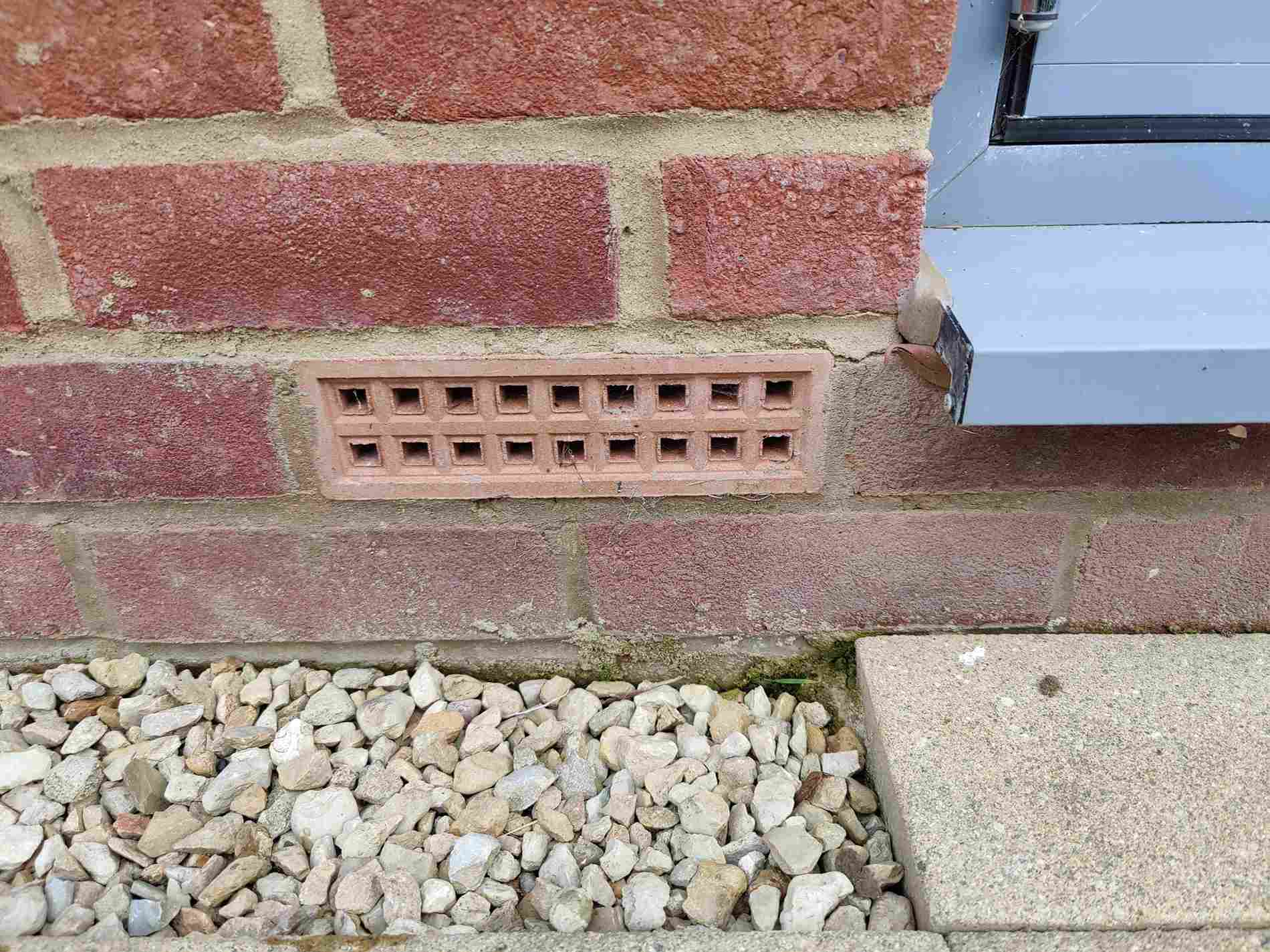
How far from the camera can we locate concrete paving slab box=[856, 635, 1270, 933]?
747 millimetres

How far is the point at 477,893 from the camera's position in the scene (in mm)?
842

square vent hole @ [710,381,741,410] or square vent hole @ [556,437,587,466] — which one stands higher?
square vent hole @ [710,381,741,410]

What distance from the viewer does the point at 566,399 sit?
92 centimetres

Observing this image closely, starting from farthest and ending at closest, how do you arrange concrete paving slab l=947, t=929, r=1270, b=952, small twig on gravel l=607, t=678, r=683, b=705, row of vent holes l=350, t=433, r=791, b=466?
small twig on gravel l=607, t=678, r=683, b=705 → row of vent holes l=350, t=433, r=791, b=466 → concrete paving slab l=947, t=929, r=1270, b=952

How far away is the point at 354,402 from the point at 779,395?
0.44 metres

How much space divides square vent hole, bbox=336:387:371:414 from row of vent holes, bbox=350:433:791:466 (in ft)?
0.11

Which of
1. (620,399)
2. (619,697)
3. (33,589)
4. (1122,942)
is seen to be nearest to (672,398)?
(620,399)

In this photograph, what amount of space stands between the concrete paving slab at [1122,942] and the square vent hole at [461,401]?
0.66 meters

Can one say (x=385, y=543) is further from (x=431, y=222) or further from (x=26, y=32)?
(x=26, y=32)

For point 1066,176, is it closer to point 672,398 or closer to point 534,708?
point 672,398

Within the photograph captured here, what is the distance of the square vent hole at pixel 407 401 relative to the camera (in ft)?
2.97

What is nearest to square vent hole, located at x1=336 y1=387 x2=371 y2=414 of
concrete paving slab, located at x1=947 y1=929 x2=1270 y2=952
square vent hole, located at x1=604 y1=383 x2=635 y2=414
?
square vent hole, located at x1=604 y1=383 x2=635 y2=414

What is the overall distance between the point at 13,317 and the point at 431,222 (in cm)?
43

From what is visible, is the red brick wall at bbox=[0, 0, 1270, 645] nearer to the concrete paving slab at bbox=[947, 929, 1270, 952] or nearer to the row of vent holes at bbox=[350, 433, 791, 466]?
the row of vent holes at bbox=[350, 433, 791, 466]
